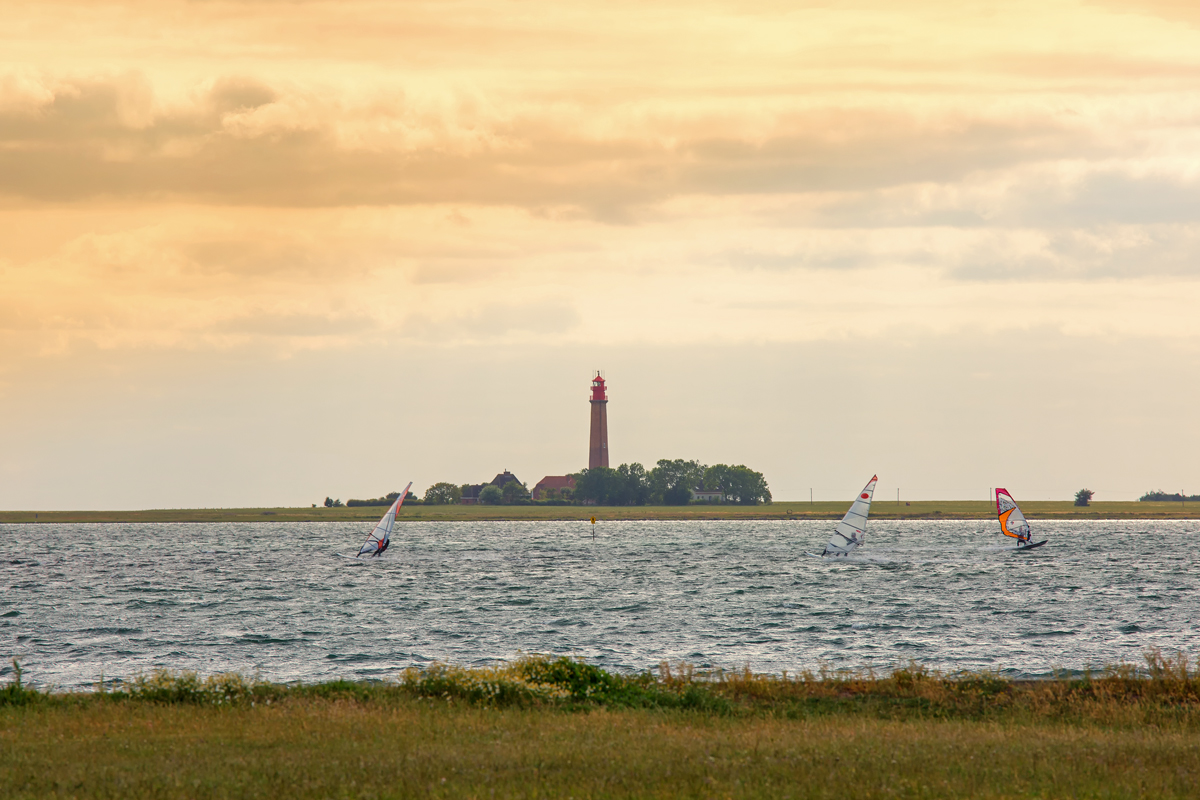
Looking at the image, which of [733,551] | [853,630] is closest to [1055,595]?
[853,630]

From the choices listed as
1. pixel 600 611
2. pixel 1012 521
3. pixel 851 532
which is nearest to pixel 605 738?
pixel 600 611

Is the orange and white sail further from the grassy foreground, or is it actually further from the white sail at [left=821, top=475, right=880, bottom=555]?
the grassy foreground

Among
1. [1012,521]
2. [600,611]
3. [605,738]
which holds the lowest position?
[600,611]

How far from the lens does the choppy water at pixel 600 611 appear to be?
1688 inches

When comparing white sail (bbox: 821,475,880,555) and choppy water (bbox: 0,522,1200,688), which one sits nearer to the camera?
choppy water (bbox: 0,522,1200,688)

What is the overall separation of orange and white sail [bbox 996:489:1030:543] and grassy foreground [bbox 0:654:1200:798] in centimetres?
11052

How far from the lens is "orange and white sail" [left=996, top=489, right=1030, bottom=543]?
131750mm

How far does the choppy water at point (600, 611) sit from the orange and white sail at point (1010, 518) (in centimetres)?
702

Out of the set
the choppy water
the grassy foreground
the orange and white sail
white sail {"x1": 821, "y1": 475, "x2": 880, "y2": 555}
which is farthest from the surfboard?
the grassy foreground

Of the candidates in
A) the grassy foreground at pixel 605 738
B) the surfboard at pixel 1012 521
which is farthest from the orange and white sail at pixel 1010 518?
the grassy foreground at pixel 605 738

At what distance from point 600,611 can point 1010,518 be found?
87423 mm

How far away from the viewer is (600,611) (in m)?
61.8

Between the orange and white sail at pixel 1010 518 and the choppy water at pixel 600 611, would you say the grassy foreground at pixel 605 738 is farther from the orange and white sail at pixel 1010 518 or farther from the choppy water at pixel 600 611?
the orange and white sail at pixel 1010 518

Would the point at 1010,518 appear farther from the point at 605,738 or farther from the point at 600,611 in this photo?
the point at 605,738
